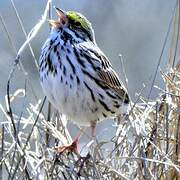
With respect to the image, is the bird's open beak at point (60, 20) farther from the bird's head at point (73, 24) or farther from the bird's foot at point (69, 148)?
the bird's foot at point (69, 148)

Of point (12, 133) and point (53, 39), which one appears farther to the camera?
point (53, 39)

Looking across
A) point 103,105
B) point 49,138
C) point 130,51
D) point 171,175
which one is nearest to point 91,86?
point 103,105

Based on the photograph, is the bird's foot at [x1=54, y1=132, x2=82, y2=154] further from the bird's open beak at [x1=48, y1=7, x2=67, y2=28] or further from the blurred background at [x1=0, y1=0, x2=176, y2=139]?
Answer: the blurred background at [x1=0, y1=0, x2=176, y2=139]

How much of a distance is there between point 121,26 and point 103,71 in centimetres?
281

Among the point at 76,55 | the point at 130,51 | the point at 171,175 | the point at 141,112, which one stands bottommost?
the point at 171,175

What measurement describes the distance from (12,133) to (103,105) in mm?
623

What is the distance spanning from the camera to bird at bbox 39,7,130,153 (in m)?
3.63

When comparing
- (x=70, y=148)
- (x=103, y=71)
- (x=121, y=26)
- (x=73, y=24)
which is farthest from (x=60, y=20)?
(x=121, y=26)

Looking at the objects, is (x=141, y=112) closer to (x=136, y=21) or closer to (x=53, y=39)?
(x=53, y=39)

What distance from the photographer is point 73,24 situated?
3.81m

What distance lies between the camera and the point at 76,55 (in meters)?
3.71

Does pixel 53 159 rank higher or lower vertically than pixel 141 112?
lower

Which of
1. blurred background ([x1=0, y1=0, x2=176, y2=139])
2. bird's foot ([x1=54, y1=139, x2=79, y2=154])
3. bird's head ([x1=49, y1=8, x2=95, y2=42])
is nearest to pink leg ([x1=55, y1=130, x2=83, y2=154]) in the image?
bird's foot ([x1=54, y1=139, x2=79, y2=154])

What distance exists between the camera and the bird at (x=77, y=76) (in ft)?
11.9
